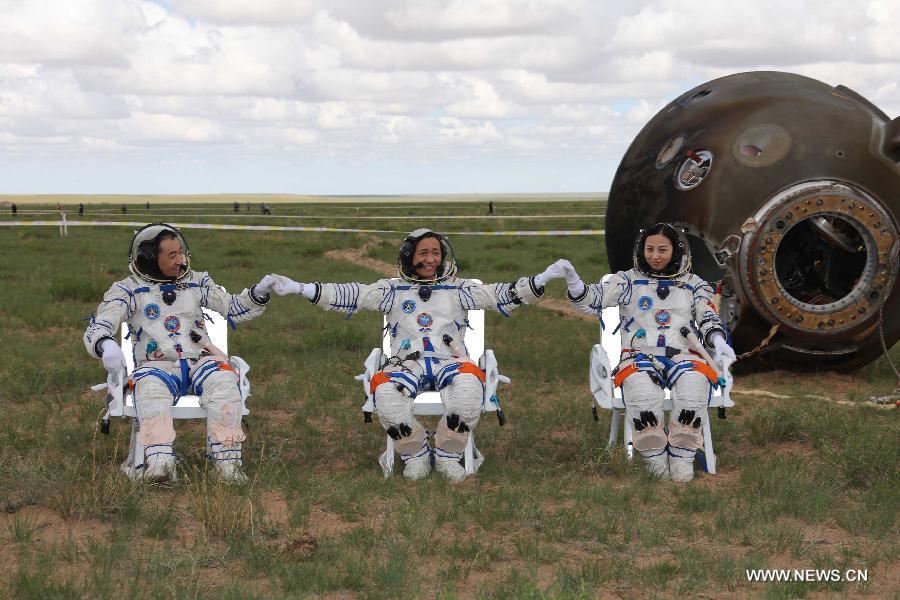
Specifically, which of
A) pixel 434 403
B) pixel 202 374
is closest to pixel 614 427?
pixel 434 403

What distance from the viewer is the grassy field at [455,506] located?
4.56 meters

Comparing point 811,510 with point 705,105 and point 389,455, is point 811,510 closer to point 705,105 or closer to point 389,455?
point 389,455

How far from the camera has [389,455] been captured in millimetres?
6367

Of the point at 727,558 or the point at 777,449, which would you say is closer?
the point at 727,558

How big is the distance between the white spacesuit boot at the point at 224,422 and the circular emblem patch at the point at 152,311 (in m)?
0.60

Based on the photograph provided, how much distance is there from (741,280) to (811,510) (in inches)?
122

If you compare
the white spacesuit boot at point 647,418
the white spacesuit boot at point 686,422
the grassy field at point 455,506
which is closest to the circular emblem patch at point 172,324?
the grassy field at point 455,506

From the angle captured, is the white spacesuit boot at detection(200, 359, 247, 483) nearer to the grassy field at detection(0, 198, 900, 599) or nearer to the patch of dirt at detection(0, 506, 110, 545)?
the grassy field at detection(0, 198, 900, 599)

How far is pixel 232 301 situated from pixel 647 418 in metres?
2.66

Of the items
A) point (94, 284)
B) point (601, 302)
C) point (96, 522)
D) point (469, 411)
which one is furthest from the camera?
point (94, 284)

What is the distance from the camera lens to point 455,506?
221 inches

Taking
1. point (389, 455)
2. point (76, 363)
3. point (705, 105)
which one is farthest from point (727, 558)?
point (76, 363)

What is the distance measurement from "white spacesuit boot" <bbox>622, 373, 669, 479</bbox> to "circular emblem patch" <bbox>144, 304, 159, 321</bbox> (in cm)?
287

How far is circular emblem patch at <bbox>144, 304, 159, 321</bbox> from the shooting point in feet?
21.1
